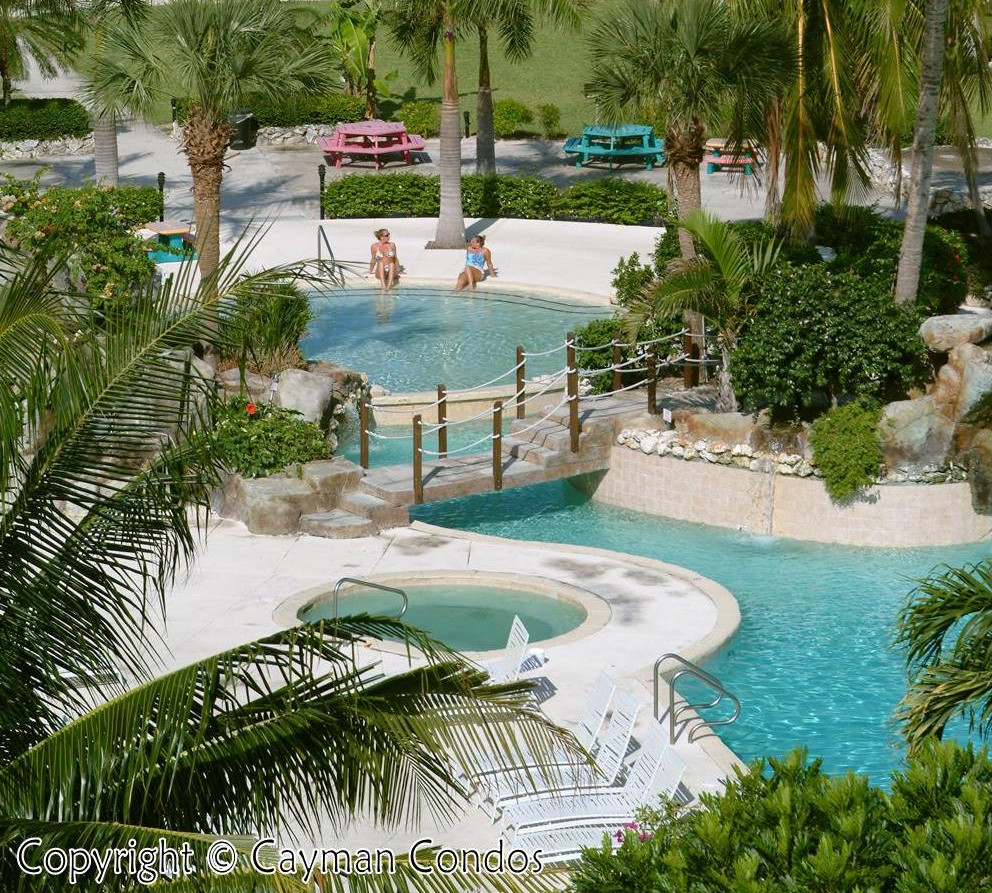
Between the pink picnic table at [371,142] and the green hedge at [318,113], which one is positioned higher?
the green hedge at [318,113]

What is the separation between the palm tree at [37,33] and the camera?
31828 millimetres

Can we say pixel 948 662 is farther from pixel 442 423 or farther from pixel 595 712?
pixel 442 423

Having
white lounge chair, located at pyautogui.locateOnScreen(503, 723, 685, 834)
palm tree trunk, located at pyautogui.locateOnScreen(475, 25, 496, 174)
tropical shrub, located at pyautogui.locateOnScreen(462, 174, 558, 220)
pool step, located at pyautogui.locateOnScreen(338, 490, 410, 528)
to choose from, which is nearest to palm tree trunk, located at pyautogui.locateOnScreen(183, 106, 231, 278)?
pool step, located at pyautogui.locateOnScreen(338, 490, 410, 528)

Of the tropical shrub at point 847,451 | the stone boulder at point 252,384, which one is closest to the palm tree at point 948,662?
the tropical shrub at point 847,451

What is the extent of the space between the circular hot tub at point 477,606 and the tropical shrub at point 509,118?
1192 inches

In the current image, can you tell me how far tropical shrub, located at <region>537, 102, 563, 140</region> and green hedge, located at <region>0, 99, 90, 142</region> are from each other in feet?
40.1

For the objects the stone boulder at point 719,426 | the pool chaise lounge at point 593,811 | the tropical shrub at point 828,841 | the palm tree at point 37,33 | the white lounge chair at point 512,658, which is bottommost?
the pool chaise lounge at point 593,811

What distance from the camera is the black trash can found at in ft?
141

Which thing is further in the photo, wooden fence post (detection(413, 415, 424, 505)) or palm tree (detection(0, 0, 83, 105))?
palm tree (detection(0, 0, 83, 105))

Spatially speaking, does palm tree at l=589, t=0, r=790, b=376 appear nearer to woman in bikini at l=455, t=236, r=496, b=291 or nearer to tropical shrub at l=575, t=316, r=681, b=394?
tropical shrub at l=575, t=316, r=681, b=394

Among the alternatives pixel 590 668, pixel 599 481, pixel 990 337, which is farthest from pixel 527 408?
pixel 590 668

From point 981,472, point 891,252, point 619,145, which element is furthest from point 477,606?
point 619,145

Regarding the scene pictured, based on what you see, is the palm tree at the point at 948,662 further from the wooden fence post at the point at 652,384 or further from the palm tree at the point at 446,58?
the palm tree at the point at 446,58

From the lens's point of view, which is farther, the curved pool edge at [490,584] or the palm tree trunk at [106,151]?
the palm tree trunk at [106,151]
